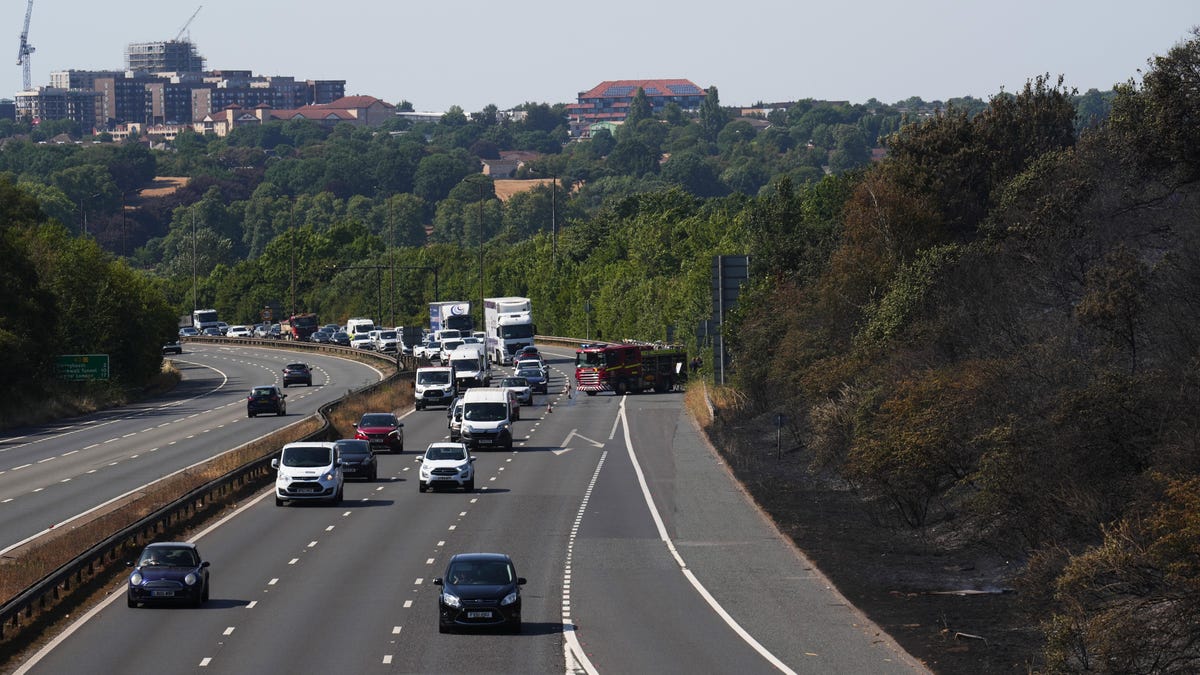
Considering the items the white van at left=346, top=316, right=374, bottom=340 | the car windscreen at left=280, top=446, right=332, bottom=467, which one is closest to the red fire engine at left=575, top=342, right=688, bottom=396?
the car windscreen at left=280, top=446, right=332, bottom=467

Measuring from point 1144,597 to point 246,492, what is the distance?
3053cm

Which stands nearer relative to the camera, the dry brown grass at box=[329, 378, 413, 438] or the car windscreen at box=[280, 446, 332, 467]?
the car windscreen at box=[280, 446, 332, 467]

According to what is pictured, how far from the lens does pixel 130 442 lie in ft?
227

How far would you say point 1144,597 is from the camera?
26281 millimetres

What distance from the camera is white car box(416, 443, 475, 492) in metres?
50.2

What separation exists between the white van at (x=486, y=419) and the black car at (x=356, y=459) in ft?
31.7

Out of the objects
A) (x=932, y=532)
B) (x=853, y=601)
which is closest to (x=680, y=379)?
(x=932, y=532)

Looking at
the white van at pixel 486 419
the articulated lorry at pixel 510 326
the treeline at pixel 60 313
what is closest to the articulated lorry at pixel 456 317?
the articulated lorry at pixel 510 326

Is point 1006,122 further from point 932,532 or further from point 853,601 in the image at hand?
point 853,601

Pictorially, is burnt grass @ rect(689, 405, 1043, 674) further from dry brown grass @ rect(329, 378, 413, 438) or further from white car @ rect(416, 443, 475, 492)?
dry brown grass @ rect(329, 378, 413, 438)

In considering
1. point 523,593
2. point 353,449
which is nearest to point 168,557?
point 523,593

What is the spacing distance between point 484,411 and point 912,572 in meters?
29.2

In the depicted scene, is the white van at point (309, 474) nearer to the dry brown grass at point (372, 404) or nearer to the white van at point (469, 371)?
the dry brown grass at point (372, 404)

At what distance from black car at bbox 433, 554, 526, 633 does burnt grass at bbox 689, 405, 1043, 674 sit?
6.92 m
